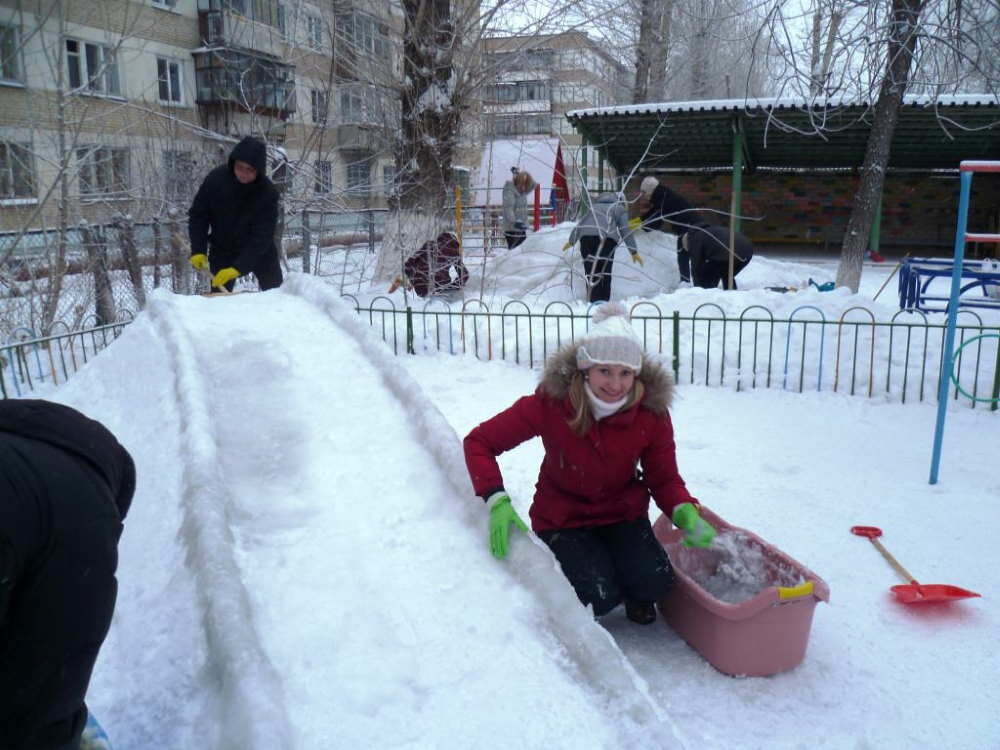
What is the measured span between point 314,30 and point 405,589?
10283 millimetres

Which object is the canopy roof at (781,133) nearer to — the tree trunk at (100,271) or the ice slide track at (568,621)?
the tree trunk at (100,271)

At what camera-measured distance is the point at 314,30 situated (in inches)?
439

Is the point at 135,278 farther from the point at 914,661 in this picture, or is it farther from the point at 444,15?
the point at 914,661

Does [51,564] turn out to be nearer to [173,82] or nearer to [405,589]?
[405,589]

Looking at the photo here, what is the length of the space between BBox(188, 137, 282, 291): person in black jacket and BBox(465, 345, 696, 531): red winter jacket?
3424 millimetres

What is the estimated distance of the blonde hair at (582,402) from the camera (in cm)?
297

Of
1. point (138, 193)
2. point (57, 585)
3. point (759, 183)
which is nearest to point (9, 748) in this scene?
point (57, 585)

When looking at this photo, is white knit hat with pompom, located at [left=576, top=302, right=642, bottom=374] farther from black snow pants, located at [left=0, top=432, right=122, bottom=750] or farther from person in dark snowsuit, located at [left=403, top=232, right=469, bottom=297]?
person in dark snowsuit, located at [left=403, top=232, right=469, bottom=297]

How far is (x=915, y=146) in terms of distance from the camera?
15781mm

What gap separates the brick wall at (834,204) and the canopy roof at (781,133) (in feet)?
1.46

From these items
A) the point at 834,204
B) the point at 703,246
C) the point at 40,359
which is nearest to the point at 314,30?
the point at 40,359

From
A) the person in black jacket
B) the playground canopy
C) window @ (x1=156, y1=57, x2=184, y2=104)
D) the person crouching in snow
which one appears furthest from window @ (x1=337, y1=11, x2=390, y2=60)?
window @ (x1=156, y1=57, x2=184, y2=104)

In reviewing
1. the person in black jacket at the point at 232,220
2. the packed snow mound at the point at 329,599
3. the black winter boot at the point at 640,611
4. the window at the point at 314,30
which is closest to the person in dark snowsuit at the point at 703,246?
the window at the point at 314,30

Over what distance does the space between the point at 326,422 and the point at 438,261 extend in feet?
21.9
